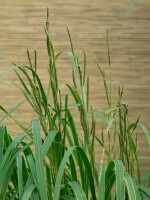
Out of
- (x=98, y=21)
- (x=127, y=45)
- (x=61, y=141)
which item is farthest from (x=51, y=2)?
(x=61, y=141)

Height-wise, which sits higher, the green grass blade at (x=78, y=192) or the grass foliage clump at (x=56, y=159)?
the grass foliage clump at (x=56, y=159)

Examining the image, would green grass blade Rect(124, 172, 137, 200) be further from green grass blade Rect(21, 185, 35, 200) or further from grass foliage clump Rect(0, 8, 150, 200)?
green grass blade Rect(21, 185, 35, 200)

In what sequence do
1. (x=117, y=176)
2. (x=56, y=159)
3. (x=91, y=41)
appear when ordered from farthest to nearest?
(x=91, y=41) < (x=56, y=159) < (x=117, y=176)

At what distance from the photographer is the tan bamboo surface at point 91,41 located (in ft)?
9.49

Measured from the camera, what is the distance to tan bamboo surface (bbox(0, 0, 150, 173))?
2.89m

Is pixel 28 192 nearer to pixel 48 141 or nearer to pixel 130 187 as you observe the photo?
pixel 48 141

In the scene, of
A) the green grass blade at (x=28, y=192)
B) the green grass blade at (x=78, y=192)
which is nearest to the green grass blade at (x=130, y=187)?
the green grass blade at (x=78, y=192)

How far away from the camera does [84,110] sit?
1.46m

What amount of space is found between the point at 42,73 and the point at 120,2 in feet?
1.71

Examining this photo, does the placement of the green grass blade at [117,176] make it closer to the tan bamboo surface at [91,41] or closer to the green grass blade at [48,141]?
the green grass blade at [48,141]

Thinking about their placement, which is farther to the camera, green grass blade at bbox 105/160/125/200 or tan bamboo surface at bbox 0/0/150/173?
tan bamboo surface at bbox 0/0/150/173

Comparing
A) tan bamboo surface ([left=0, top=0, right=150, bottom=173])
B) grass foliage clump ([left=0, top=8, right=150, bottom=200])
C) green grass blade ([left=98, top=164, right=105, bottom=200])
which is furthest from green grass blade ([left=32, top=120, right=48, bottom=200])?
tan bamboo surface ([left=0, top=0, right=150, bottom=173])

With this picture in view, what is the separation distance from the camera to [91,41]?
294cm

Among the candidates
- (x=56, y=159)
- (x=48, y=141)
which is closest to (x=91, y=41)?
(x=56, y=159)
